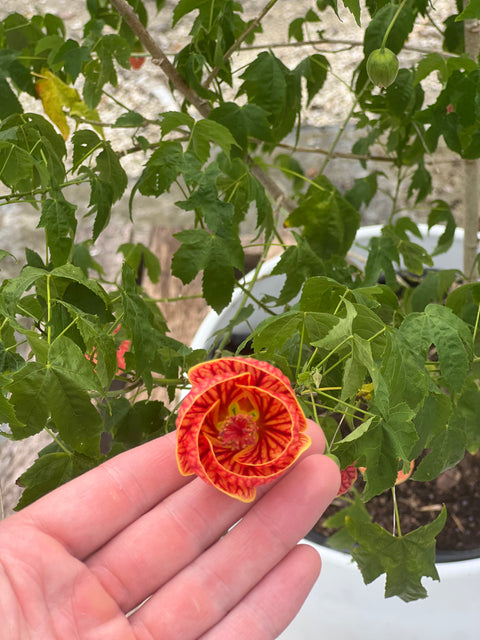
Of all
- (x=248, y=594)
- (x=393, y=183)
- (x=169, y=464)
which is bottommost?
(x=393, y=183)

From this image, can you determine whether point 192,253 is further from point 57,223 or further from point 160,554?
point 160,554

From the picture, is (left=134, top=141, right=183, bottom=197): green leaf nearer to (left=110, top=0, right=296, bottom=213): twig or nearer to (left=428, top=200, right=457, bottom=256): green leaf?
(left=110, top=0, right=296, bottom=213): twig

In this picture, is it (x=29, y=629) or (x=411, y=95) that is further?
(x=411, y=95)

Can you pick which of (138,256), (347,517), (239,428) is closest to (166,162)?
(239,428)

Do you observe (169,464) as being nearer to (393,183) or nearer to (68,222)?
(68,222)

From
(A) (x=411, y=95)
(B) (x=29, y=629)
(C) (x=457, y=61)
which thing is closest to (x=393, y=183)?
(A) (x=411, y=95)

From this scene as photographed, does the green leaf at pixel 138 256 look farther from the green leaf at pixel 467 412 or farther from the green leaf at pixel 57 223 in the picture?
the green leaf at pixel 467 412
